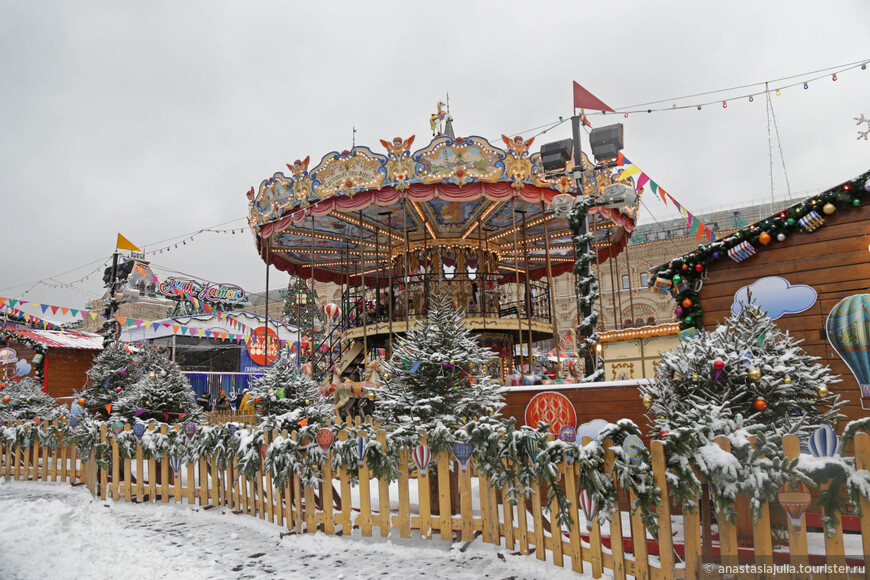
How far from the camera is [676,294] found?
8000 mm

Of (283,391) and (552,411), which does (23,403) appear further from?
(552,411)

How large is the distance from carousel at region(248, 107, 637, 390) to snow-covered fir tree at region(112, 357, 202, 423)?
4.72m

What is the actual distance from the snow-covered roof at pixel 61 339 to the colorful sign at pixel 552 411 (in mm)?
18841

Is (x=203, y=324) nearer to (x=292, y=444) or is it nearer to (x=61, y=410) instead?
(x=61, y=410)

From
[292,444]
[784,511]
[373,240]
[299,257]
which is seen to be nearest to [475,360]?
[292,444]

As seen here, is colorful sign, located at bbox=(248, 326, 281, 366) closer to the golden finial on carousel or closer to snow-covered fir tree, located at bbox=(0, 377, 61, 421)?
snow-covered fir tree, located at bbox=(0, 377, 61, 421)

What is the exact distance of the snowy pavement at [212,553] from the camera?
4953mm

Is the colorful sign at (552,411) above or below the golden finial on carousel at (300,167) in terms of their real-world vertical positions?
below

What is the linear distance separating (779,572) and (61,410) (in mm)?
14042

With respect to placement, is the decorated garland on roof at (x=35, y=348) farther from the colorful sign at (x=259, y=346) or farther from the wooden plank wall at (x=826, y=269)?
the wooden plank wall at (x=826, y=269)

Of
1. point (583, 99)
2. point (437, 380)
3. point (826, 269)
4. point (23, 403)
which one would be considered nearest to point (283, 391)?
point (437, 380)

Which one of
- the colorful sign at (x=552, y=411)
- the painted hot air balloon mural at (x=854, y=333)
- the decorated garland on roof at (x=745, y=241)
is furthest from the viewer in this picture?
the colorful sign at (x=552, y=411)

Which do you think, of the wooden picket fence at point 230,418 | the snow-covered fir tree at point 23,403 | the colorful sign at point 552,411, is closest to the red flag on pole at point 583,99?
the colorful sign at point 552,411

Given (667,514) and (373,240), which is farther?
(373,240)
